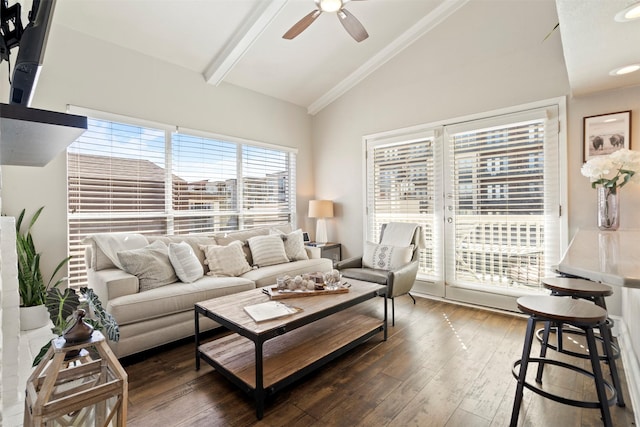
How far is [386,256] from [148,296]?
2.48 m

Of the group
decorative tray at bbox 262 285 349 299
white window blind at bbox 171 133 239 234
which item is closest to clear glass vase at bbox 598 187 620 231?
decorative tray at bbox 262 285 349 299

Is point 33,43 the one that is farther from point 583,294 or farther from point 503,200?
point 503,200

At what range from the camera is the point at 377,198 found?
4.57m

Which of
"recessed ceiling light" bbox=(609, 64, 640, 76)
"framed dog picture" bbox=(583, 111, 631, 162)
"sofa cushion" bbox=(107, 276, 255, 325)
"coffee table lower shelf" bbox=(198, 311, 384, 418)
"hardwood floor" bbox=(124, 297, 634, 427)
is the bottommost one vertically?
"hardwood floor" bbox=(124, 297, 634, 427)

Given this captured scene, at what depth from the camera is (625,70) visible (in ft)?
7.88

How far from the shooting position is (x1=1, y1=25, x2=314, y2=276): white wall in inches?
114

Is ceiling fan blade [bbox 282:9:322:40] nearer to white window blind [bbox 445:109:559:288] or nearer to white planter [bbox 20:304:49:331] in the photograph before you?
white window blind [bbox 445:109:559:288]

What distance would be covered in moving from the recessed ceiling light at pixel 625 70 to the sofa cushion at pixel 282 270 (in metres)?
3.28

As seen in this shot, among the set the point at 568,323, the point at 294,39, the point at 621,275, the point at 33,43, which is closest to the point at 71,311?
the point at 33,43

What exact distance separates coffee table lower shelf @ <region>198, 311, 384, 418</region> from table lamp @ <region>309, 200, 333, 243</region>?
7.43ft

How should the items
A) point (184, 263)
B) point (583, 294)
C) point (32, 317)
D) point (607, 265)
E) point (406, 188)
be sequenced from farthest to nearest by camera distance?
1. point (406, 188)
2. point (184, 263)
3. point (32, 317)
4. point (583, 294)
5. point (607, 265)

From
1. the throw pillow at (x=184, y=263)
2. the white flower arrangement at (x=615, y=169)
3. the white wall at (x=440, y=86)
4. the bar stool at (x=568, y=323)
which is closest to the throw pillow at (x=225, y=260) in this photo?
the throw pillow at (x=184, y=263)

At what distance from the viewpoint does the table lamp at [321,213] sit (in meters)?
4.84

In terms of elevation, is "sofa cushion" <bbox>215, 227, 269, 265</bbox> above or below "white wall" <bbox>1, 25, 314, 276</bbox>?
below
